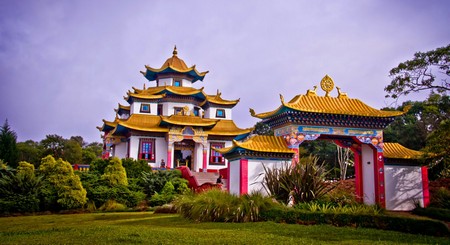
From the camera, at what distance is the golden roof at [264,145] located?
17.8 meters

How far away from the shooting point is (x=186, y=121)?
35.6m

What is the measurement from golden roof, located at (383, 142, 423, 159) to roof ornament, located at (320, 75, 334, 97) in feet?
12.5

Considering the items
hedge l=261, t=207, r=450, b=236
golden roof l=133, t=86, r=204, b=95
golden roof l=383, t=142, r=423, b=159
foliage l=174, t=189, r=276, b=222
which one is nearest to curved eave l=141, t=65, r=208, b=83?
golden roof l=133, t=86, r=204, b=95

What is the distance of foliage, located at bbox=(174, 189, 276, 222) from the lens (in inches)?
520

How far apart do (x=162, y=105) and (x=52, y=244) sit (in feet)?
101

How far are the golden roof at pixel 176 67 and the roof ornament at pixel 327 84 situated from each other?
21.5 meters

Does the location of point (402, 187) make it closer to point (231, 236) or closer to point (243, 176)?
point (243, 176)

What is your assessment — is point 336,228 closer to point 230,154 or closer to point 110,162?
point 230,154

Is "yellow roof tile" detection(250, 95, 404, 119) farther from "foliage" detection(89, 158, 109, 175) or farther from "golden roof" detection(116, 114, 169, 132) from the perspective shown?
"golden roof" detection(116, 114, 169, 132)

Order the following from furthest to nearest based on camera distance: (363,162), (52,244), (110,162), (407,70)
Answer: (110,162) → (363,162) → (407,70) → (52,244)

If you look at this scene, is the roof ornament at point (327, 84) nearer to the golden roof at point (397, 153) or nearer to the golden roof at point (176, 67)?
the golden roof at point (397, 153)

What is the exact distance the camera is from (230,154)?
19094 mm

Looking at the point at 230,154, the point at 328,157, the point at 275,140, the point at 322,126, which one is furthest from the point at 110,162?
the point at 328,157

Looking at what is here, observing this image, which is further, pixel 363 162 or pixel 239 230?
pixel 363 162
